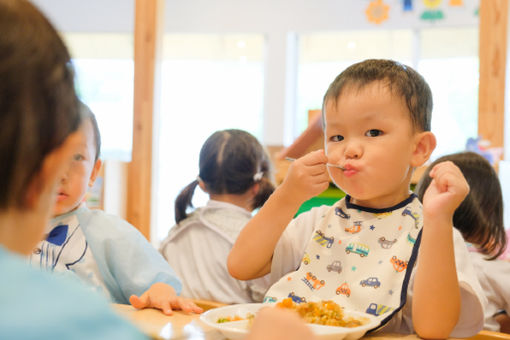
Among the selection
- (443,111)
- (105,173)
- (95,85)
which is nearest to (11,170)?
(105,173)

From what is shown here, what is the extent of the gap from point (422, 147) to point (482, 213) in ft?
2.60

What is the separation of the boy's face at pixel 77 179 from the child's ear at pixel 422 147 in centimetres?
67

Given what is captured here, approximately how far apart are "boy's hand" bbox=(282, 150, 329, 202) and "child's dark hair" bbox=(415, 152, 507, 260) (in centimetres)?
73

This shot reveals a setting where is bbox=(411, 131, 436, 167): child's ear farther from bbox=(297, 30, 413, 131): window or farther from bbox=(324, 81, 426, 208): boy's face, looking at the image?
bbox=(297, 30, 413, 131): window

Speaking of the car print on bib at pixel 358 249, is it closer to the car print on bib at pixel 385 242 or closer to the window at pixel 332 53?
the car print on bib at pixel 385 242

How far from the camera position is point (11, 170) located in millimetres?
397

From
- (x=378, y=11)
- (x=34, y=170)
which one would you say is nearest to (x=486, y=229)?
(x=34, y=170)

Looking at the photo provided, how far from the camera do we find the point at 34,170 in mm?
415

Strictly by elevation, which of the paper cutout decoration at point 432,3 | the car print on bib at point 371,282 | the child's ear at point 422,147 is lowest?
the car print on bib at point 371,282

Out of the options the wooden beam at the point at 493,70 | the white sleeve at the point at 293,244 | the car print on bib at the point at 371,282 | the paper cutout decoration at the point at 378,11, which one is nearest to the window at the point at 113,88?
the paper cutout decoration at the point at 378,11

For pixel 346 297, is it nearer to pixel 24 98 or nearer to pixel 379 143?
pixel 379 143

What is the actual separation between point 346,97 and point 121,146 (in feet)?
19.3

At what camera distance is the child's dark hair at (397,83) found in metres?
0.96

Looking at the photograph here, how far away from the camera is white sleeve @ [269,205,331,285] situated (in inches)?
Answer: 40.9
